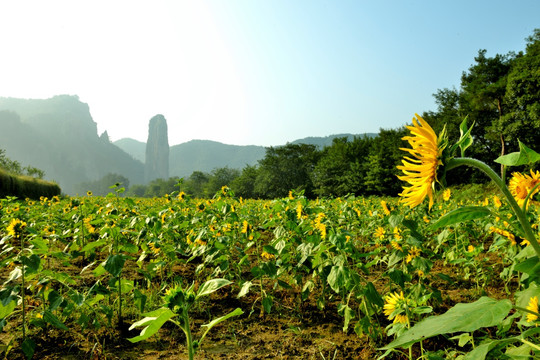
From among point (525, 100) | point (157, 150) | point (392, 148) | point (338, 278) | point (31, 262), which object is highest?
point (157, 150)

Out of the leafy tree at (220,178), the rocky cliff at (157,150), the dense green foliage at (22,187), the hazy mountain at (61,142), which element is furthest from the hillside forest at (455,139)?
the rocky cliff at (157,150)

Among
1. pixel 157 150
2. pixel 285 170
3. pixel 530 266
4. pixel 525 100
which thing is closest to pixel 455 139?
pixel 525 100

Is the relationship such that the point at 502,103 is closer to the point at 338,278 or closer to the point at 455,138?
the point at 455,138

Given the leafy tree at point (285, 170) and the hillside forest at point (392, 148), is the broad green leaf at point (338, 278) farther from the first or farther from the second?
the leafy tree at point (285, 170)

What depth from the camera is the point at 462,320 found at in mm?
566

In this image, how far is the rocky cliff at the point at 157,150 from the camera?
166 metres

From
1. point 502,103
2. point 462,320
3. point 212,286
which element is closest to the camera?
point 462,320

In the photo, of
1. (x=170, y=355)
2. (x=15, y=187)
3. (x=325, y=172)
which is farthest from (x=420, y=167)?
(x=325, y=172)

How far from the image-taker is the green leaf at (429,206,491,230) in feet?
2.29

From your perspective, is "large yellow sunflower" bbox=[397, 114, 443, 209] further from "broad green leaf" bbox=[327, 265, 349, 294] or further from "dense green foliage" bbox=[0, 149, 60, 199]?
"dense green foliage" bbox=[0, 149, 60, 199]

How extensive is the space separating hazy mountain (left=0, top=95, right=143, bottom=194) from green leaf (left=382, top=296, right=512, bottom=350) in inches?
6122

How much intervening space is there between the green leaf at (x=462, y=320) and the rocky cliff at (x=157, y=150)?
6885 inches

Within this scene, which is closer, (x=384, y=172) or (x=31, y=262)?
(x=31, y=262)

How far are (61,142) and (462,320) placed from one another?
172 metres
